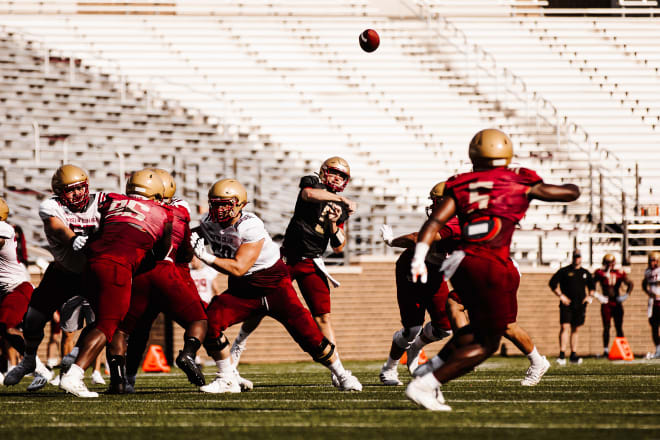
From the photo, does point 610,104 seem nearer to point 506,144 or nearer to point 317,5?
point 317,5

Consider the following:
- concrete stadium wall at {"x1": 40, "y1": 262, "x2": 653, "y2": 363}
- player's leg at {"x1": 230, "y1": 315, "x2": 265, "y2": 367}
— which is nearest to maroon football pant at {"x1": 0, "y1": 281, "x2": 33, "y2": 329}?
player's leg at {"x1": 230, "y1": 315, "x2": 265, "y2": 367}

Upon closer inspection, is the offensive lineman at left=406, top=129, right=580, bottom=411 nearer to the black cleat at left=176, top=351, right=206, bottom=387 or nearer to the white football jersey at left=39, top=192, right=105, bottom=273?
the black cleat at left=176, top=351, right=206, bottom=387

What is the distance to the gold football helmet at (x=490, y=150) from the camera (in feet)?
21.0

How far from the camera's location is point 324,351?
311 inches

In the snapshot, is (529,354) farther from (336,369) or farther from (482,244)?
(482,244)

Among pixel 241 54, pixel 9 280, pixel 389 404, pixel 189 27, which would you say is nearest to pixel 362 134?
pixel 241 54

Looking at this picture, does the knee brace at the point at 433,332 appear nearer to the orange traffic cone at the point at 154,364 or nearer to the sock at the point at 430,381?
the sock at the point at 430,381

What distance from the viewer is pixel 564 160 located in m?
22.8

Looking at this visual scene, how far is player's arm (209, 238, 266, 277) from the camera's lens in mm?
7559

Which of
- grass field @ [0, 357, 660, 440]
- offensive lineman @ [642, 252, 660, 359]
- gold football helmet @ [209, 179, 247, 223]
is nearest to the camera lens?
grass field @ [0, 357, 660, 440]

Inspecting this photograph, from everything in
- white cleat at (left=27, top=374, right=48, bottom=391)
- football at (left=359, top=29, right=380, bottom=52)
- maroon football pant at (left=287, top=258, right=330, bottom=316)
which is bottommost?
white cleat at (left=27, top=374, right=48, bottom=391)

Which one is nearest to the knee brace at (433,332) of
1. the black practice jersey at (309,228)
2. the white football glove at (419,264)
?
the black practice jersey at (309,228)

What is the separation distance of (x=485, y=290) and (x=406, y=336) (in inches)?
132

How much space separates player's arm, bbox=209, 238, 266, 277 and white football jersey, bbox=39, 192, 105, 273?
3.68 feet
